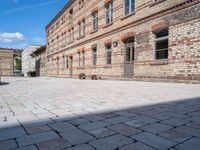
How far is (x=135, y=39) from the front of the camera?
39.9 ft

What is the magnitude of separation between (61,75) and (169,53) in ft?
62.3

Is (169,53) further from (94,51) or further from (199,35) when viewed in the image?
(94,51)

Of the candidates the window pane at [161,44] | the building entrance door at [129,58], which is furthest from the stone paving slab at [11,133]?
the building entrance door at [129,58]

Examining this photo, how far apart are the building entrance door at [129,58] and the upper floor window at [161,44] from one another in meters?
2.17

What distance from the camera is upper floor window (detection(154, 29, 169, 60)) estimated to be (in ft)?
33.7

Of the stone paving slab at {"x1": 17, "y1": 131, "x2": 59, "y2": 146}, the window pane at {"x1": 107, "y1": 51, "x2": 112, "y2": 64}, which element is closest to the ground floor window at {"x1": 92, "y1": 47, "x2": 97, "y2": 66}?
the window pane at {"x1": 107, "y1": 51, "x2": 112, "y2": 64}

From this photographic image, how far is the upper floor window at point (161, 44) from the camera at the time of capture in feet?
33.7

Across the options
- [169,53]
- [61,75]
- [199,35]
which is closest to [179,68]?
[169,53]

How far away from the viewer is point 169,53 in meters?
9.87

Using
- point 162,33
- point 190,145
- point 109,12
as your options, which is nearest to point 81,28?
point 109,12

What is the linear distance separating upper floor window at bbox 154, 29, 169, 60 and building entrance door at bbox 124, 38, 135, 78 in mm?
2171

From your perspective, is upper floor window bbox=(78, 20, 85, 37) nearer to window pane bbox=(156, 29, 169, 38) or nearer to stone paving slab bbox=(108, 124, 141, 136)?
window pane bbox=(156, 29, 169, 38)

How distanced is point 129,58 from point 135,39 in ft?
5.04

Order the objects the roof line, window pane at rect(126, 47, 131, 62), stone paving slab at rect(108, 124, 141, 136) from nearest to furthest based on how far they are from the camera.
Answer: stone paving slab at rect(108, 124, 141, 136) → window pane at rect(126, 47, 131, 62) → the roof line
